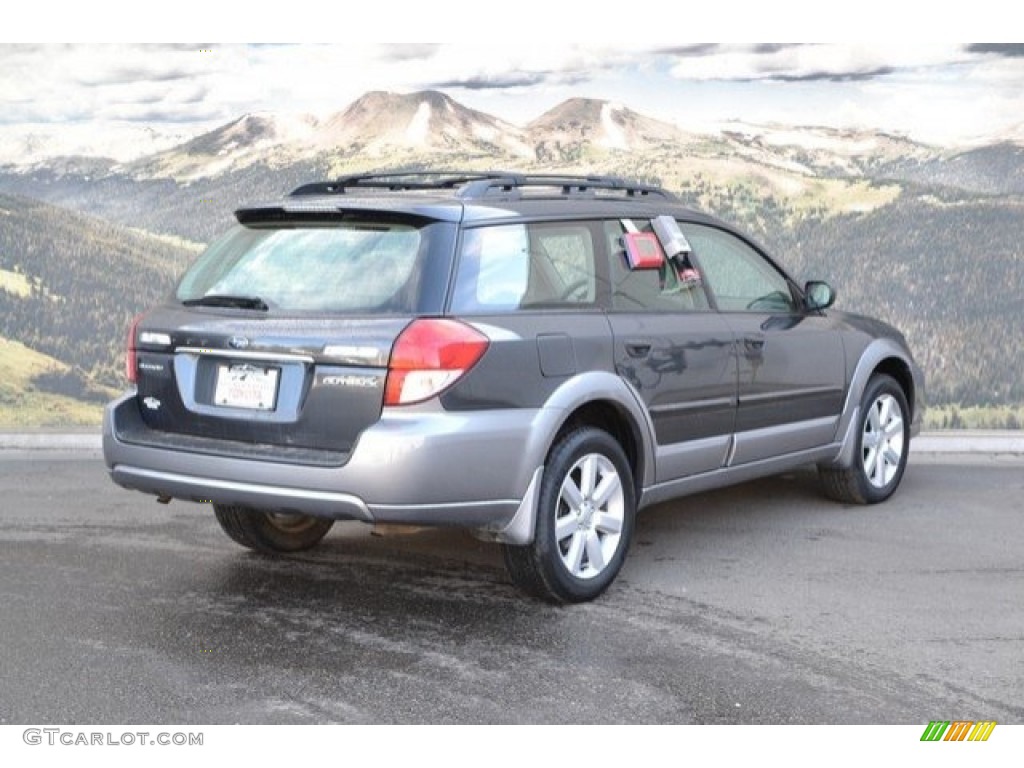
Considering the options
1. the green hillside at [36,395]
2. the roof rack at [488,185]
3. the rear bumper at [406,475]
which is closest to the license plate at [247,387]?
the rear bumper at [406,475]

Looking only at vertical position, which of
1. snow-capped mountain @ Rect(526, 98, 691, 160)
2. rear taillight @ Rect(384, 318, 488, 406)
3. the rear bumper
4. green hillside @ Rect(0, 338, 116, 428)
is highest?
snow-capped mountain @ Rect(526, 98, 691, 160)

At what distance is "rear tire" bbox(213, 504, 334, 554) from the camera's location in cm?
662

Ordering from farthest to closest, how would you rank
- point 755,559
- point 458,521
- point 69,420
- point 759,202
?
point 759,202 → point 69,420 → point 755,559 → point 458,521

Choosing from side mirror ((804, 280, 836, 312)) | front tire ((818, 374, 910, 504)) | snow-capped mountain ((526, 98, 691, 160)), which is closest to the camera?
side mirror ((804, 280, 836, 312))

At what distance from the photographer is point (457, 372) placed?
5.31 m

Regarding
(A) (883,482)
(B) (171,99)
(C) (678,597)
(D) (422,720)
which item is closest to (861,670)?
(C) (678,597)

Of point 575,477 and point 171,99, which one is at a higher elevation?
point 171,99

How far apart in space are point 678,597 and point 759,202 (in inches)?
261

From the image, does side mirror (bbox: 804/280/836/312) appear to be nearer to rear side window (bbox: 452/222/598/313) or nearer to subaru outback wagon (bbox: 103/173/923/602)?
subaru outback wagon (bbox: 103/173/923/602)

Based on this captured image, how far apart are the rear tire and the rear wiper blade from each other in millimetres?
1065

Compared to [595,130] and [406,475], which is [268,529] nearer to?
[406,475]

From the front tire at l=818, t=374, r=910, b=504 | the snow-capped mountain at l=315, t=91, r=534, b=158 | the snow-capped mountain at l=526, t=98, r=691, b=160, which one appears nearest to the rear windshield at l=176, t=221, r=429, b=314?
the front tire at l=818, t=374, r=910, b=504

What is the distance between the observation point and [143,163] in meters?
12.1

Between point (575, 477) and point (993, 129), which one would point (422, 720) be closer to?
point (575, 477)
